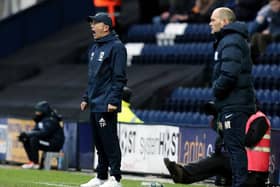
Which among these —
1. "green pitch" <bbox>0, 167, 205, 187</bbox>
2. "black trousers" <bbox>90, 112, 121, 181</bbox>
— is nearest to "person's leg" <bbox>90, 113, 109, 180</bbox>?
"black trousers" <bbox>90, 112, 121, 181</bbox>

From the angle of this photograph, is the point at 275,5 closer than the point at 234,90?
No

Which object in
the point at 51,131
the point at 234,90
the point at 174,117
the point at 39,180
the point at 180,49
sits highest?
the point at 180,49

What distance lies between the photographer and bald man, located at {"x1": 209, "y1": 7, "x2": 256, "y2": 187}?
32.6ft

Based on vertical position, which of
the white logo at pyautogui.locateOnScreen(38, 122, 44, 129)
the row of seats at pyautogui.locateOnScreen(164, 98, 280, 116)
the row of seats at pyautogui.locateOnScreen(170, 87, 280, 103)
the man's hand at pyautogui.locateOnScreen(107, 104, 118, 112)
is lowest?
the man's hand at pyautogui.locateOnScreen(107, 104, 118, 112)

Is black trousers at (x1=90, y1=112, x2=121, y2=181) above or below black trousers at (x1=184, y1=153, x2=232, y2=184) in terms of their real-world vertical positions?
above

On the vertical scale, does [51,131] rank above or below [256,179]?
above

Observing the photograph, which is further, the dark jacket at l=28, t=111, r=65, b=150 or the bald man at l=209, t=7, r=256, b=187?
the dark jacket at l=28, t=111, r=65, b=150

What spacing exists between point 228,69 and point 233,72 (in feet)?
0.20

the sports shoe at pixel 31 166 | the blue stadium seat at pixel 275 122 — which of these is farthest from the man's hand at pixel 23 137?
the blue stadium seat at pixel 275 122

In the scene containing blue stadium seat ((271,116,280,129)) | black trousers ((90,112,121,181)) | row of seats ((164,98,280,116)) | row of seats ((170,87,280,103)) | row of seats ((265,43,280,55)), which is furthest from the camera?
row of seats ((265,43,280,55))

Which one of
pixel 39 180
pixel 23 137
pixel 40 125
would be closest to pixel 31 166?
pixel 23 137

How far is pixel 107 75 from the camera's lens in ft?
36.0

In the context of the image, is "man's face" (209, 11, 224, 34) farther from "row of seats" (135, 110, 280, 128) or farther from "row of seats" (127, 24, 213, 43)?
"row of seats" (127, 24, 213, 43)

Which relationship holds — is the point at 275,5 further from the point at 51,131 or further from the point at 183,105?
the point at 51,131
